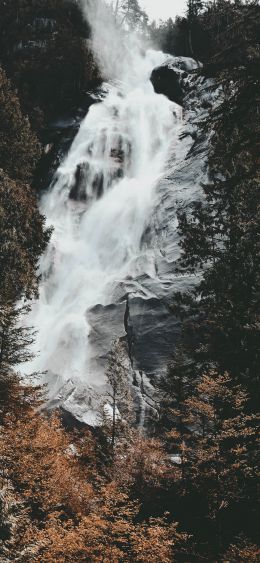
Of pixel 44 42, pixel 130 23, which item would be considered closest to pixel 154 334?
pixel 44 42

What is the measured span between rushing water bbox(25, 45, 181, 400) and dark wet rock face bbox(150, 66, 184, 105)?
1.29 m

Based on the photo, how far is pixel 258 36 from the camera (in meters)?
6.50

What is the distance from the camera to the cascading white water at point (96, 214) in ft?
109

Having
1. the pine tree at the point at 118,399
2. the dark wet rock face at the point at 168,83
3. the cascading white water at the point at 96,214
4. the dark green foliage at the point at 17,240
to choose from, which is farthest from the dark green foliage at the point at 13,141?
the dark wet rock face at the point at 168,83

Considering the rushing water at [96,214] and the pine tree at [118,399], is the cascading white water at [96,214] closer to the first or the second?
the rushing water at [96,214]

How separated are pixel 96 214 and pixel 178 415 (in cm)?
2794

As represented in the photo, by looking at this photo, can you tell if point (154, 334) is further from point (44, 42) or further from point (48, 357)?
point (44, 42)

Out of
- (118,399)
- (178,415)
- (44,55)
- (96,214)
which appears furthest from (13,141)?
(44,55)

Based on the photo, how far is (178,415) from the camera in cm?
2044

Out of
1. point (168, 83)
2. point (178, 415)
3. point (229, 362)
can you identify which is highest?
point (168, 83)

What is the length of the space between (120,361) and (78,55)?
149 feet

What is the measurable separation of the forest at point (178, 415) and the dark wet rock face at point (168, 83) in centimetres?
3301

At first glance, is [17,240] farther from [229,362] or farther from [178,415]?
[229,362]

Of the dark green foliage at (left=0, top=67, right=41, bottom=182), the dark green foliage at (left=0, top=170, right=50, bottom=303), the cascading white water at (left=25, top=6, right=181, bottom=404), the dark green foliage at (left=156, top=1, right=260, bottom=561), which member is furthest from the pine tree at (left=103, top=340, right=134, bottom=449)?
the dark green foliage at (left=0, top=67, right=41, bottom=182)
